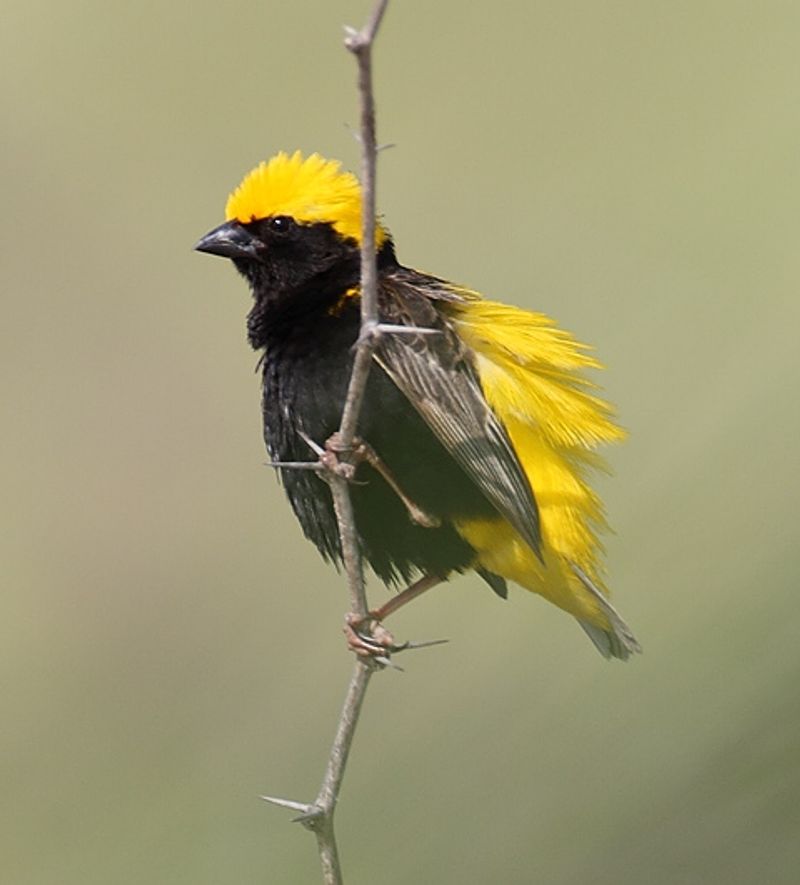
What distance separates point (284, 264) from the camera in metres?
3.30

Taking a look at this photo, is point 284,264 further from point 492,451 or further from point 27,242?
point 27,242

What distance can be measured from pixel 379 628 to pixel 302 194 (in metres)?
1.22

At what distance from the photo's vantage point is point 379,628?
2857mm

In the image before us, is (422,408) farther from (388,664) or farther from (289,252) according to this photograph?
(388,664)

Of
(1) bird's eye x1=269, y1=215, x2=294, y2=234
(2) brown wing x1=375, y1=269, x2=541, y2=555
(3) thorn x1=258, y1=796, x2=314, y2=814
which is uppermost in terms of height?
(1) bird's eye x1=269, y1=215, x2=294, y2=234

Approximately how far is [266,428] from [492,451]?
0.68 metres

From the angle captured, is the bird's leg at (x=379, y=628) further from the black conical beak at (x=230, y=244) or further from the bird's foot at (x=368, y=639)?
the black conical beak at (x=230, y=244)

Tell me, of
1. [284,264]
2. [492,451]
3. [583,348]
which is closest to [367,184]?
[492,451]

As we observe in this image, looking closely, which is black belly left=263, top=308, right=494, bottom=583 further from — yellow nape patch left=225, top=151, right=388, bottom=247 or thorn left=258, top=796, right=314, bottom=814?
thorn left=258, top=796, right=314, bottom=814

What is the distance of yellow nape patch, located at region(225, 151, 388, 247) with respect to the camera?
3281mm

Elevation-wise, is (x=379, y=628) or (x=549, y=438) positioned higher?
(x=549, y=438)

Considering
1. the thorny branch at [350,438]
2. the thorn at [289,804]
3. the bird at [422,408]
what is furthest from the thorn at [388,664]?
the bird at [422,408]

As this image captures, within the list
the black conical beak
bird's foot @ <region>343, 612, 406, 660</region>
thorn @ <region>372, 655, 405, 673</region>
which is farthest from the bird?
thorn @ <region>372, 655, 405, 673</region>

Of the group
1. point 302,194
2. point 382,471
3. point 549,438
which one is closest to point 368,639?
point 382,471
